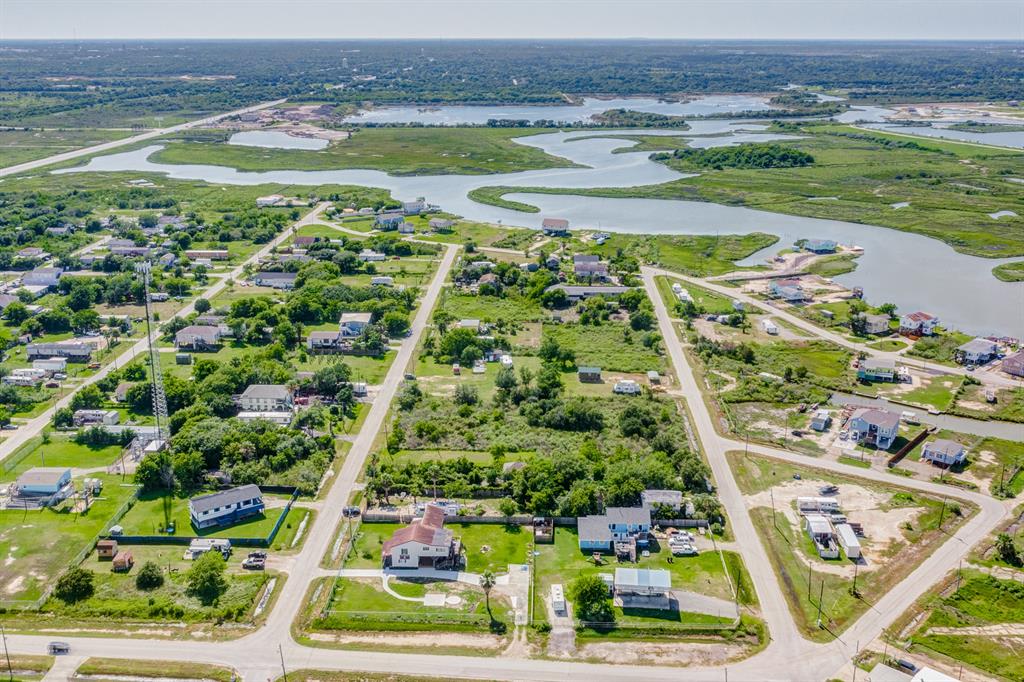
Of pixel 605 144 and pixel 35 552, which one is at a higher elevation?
pixel 605 144

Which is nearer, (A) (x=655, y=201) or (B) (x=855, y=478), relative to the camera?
(B) (x=855, y=478)

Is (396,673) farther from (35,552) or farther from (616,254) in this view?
(616,254)

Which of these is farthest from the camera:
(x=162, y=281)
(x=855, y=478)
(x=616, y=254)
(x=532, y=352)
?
(x=616, y=254)

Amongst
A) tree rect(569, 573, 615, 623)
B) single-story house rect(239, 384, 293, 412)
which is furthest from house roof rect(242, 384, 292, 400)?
tree rect(569, 573, 615, 623)

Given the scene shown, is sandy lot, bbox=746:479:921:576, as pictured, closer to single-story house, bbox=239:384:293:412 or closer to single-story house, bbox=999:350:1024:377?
single-story house, bbox=999:350:1024:377

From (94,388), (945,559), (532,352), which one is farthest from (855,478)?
(94,388)

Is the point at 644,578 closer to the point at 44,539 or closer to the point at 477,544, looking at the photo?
the point at 477,544

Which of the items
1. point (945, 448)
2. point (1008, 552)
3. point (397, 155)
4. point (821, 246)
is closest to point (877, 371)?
point (945, 448)
